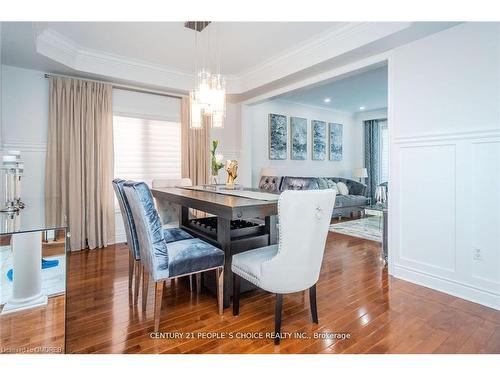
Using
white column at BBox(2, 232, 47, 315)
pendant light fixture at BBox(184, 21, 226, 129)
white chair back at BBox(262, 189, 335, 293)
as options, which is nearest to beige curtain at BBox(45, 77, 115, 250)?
pendant light fixture at BBox(184, 21, 226, 129)

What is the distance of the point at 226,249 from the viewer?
214 cm

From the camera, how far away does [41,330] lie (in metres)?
1.75

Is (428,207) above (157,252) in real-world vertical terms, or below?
above

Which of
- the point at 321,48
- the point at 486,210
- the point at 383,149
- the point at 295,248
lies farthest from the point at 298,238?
the point at 383,149

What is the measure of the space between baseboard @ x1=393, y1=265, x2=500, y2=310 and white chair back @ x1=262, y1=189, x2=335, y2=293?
1496mm

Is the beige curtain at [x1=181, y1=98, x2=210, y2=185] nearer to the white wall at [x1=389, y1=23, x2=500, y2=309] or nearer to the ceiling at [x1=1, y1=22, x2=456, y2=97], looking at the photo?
the ceiling at [x1=1, y1=22, x2=456, y2=97]

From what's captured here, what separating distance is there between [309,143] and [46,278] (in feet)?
19.4

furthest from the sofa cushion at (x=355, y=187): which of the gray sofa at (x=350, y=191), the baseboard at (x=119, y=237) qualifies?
the baseboard at (x=119, y=237)

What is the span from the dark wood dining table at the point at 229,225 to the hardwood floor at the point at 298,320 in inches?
11.8

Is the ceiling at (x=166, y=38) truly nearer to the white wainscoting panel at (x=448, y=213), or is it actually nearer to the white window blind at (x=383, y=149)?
the white wainscoting panel at (x=448, y=213)

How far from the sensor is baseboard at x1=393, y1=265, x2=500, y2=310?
220 centimetres

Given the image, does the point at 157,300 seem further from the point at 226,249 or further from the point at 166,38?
the point at 166,38

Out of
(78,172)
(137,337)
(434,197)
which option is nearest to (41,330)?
(137,337)

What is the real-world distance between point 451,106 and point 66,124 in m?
4.34
